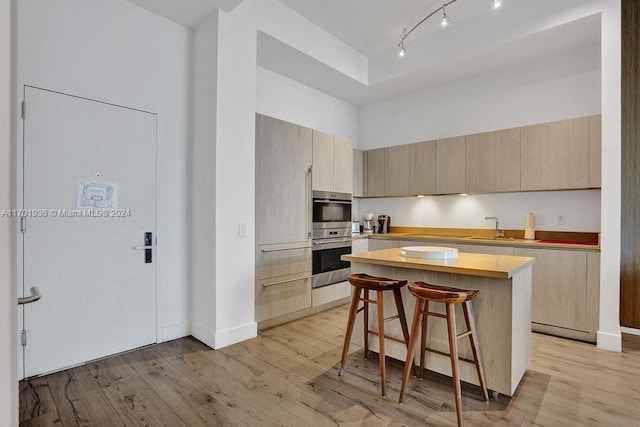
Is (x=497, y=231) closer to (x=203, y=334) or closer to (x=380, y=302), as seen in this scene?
(x=380, y=302)

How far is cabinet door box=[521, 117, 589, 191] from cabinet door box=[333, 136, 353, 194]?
81.5 inches

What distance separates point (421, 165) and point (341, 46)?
1.91 metres

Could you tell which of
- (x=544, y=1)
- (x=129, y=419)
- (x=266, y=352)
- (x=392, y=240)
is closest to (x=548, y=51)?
(x=544, y=1)

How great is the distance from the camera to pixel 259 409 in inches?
81.5

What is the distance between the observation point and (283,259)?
143 inches

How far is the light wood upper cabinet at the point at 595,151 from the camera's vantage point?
10.7 ft

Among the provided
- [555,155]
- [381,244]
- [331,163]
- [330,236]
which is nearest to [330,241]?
[330,236]

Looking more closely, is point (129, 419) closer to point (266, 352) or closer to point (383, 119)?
point (266, 352)

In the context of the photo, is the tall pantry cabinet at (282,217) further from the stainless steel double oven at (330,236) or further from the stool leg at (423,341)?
the stool leg at (423,341)

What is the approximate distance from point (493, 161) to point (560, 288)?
157 centimetres

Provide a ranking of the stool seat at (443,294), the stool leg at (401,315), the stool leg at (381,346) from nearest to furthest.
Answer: the stool seat at (443,294), the stool leg at (381,346), the stool leg at (401,315)

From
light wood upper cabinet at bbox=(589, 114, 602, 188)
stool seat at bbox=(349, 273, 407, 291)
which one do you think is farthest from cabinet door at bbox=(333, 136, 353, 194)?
light wood upper cabinet at bbox=(589, 114, 602, 188)

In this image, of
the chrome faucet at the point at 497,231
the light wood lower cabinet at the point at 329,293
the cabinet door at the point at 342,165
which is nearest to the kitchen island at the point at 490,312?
the light wood lower cabinet at the point at 329,293

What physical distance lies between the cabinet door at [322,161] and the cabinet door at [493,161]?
1739mm
